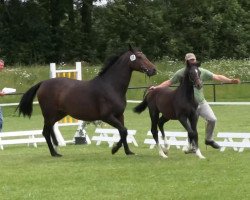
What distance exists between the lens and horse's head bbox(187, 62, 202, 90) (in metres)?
12.5

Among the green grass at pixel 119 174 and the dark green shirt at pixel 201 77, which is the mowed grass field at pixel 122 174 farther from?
the dark green shirt at pixel 201 77

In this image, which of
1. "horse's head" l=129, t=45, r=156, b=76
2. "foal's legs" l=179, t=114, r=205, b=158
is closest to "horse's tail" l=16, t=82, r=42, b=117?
"horse's head" l=129, t=45, r=156, b=76

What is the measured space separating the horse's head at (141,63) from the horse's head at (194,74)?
1.17 m

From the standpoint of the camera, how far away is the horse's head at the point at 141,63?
13703mm

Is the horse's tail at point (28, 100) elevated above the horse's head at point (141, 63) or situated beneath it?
situated beneath

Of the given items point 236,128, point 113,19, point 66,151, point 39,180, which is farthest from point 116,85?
point 113,19

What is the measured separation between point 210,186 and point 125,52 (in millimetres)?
5193

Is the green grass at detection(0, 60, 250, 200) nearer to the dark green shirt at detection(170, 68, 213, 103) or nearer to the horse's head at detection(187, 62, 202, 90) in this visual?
the dark green shirt at detection(170, 68, 213, 103)

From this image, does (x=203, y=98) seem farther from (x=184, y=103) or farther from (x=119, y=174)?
(x=119, y=174)

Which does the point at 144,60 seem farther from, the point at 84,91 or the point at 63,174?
the point at 63,174

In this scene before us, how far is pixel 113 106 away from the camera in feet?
44.9

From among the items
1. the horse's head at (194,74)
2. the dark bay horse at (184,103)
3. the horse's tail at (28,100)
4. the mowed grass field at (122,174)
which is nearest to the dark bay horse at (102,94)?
the horse's tail at (28,100)

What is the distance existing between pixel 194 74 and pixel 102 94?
2.13 metres

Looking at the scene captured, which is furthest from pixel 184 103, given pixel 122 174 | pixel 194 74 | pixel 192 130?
pixel 122 174
